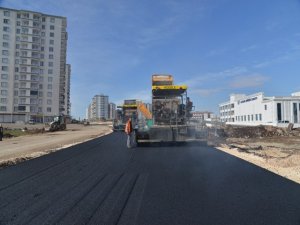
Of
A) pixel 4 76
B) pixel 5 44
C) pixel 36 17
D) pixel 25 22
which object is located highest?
pixel 36 17

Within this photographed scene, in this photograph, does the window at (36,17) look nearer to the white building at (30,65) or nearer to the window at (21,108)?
the white building at (30,65)

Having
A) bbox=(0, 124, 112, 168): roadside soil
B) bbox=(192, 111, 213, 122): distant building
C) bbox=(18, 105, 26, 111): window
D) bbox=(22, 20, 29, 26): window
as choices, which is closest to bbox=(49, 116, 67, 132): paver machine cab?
bbox=(0, 124, 112, 168): roadside soil

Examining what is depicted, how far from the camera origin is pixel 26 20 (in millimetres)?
79688

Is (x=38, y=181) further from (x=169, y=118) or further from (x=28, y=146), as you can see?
(x=28, y=146)

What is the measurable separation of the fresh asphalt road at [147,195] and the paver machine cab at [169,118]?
587 centimetres

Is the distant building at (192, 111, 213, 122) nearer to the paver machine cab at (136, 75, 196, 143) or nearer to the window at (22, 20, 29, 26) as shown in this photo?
the paver machine cab at (136, 75, 196, 143)

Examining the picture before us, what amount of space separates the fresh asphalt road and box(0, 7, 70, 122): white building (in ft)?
243

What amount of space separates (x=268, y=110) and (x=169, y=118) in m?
47.6

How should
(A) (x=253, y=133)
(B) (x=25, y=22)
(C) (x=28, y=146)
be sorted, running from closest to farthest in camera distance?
(C) (x=28, y=146) → (A) (x=253, y=133) → (B) (x=25, y=22)

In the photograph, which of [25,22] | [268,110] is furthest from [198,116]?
[25,22]

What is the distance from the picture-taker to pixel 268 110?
58031mm

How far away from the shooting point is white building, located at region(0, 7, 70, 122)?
251 ft

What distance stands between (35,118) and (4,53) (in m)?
18.1

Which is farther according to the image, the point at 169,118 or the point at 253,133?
the point at 253,133
